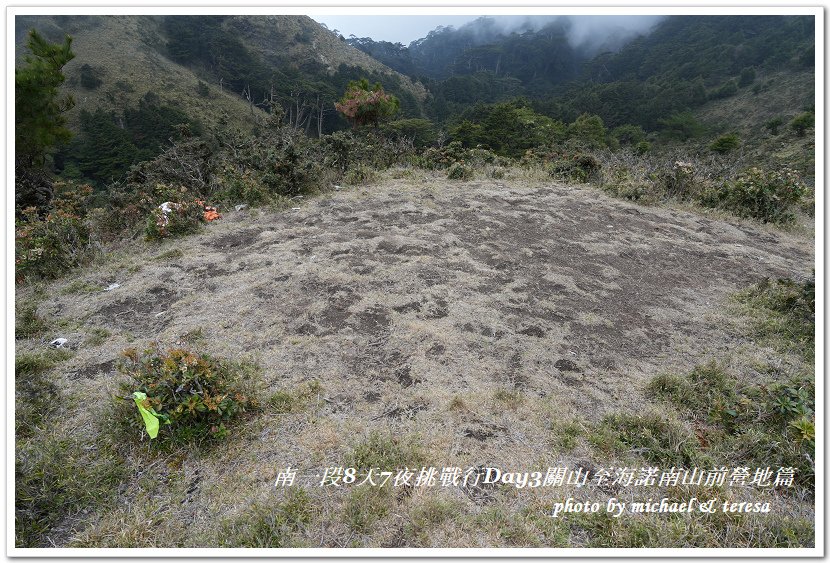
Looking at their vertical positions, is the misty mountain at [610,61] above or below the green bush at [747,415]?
above

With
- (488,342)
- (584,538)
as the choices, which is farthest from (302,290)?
(584,538)

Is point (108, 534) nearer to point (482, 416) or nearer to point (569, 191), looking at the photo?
point (482, 416)

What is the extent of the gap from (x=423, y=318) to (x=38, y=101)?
10311mm

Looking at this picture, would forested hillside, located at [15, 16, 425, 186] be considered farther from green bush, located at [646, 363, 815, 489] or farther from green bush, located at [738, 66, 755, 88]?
green bush, located at [738, 66, 755, 88]

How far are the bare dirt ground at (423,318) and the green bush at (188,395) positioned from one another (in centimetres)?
19

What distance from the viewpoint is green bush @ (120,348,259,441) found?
8.64 feet

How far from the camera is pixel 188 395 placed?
8.78 feet

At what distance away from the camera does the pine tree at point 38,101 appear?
28.4 ft

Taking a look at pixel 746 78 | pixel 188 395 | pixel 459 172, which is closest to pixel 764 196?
pixel 459 172

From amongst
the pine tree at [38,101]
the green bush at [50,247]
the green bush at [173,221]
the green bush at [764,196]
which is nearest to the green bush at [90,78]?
the pine tree at [38,101]

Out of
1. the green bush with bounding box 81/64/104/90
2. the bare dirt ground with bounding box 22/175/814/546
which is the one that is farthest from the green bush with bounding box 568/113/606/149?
the green bush with bounding box 81/64/104/90

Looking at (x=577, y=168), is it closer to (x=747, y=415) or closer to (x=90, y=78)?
(x=747, y=415)

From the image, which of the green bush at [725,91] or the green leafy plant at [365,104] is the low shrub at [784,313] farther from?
the green bush at [725,91]

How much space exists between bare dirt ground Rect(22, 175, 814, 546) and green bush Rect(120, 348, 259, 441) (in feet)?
0.62
